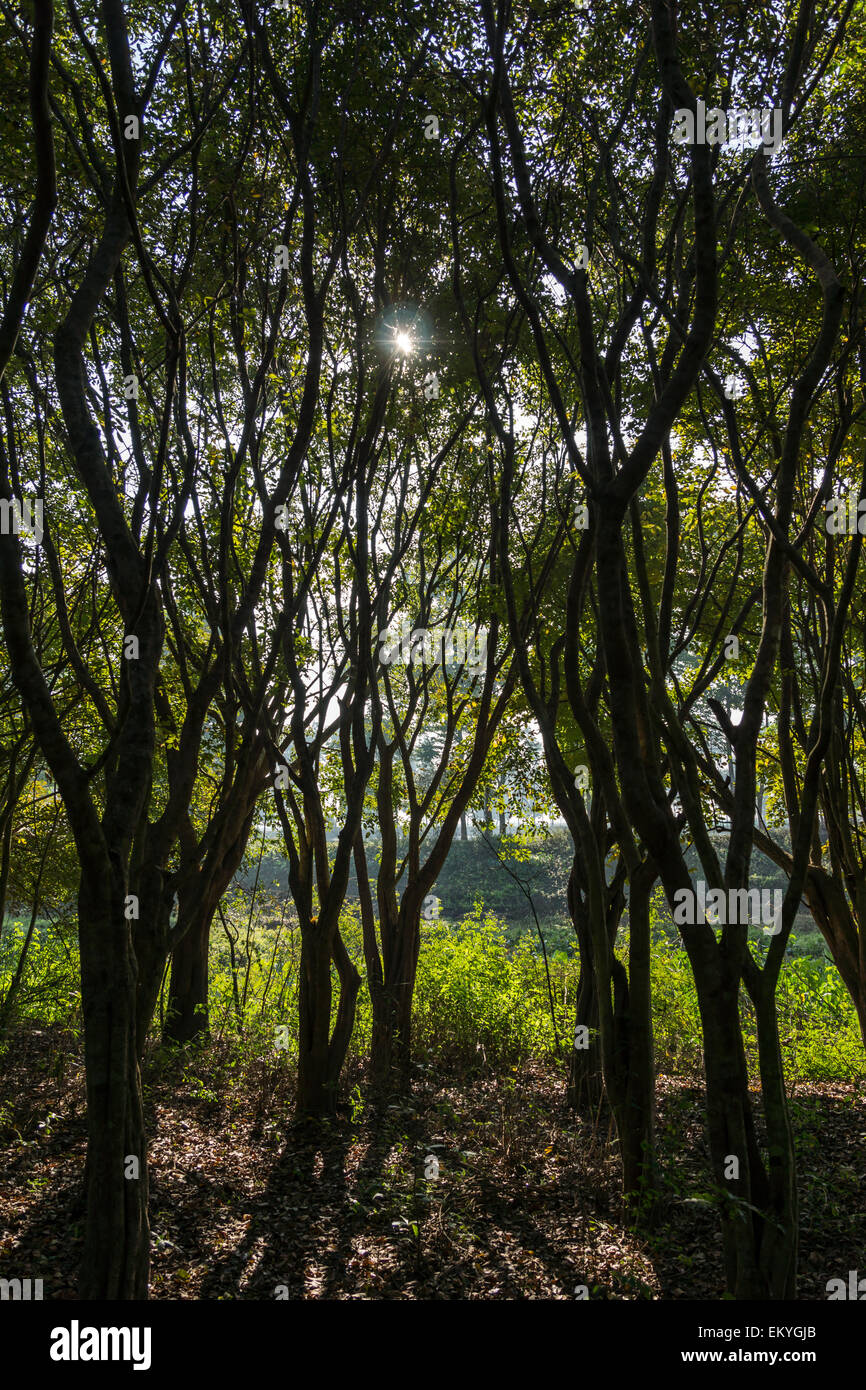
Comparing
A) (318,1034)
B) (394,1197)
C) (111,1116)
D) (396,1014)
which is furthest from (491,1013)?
(111,1116)

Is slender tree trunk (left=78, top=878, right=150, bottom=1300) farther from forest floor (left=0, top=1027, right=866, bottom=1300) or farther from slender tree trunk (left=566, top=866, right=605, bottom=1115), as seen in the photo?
slender tree trunk (left=566, top=866, right=605, bottom=1115)

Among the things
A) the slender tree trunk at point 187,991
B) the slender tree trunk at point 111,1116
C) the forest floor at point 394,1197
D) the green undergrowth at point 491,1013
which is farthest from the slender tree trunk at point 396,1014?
the slender tree trunk at point 111,1116

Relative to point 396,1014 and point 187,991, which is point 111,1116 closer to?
point 396,1014

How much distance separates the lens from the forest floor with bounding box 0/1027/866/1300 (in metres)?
4.01

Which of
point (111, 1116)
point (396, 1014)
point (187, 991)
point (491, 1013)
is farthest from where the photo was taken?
point (491, 1013)

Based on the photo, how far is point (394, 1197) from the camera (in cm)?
495

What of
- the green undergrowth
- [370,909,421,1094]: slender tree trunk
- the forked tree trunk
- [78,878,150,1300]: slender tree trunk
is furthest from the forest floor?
the green undergrowth

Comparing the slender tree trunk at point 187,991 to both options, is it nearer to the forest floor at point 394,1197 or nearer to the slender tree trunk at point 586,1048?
the forest floor at point 394,1197

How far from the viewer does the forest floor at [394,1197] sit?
4.01 meters

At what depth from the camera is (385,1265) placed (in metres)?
4.16

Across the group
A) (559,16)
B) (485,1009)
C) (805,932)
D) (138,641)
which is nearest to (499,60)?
(559,16)

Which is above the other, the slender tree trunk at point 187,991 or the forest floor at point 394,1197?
the slender tree trunk at point 187,991
